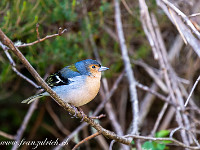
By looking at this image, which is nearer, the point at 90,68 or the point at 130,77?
the point at 90,68

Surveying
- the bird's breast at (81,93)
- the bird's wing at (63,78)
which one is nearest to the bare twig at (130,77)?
the bird's breast at (81,93)

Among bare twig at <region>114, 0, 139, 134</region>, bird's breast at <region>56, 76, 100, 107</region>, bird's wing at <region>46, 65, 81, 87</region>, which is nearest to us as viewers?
bird's breast at <region>56, 76, 100, 107</region>

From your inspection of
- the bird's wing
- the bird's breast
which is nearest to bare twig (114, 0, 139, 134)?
the bird's breast

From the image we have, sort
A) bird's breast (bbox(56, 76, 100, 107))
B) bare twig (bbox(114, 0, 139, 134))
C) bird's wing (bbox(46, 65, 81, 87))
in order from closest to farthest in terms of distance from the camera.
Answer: bird's breast (bbox(56, 76, 100, 107)) → bird's wing (bbox(46, 65, 81, 87)) → bare twig (bbox(114, 0, 139, 134))

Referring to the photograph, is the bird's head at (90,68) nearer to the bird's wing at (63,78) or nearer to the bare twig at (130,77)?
the bird's wing at (63,78)

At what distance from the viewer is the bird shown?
2561 millimetres

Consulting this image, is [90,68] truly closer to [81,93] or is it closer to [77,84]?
[77,84]

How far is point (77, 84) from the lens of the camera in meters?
2.67

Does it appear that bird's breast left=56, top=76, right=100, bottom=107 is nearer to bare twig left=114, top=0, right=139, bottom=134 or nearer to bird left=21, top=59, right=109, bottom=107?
bird left=21, top=59, right=109, bottom=107

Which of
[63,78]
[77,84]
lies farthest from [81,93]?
[63,78]

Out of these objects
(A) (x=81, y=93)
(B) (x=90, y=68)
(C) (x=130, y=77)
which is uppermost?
(B) (x=90, y=68)

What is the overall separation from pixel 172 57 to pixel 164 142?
7.34ft

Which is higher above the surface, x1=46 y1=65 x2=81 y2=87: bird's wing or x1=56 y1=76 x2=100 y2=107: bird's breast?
x1=46 y1=65 x2=81 y2=87: bird's wing

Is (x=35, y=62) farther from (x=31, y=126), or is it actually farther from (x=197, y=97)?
(x=197, y=97)
